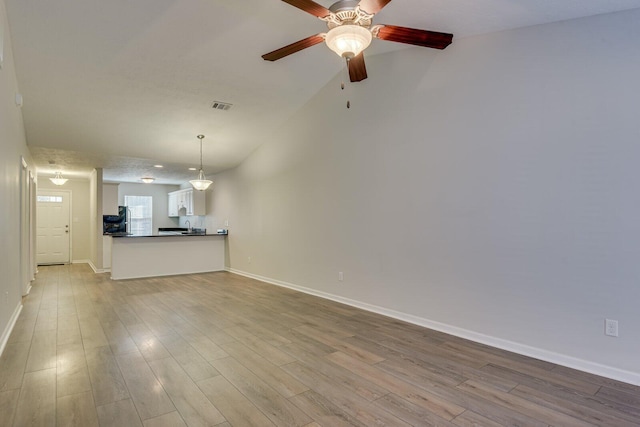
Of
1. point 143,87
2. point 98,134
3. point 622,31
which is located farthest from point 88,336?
point 622,31

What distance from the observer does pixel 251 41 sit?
3.76 meters

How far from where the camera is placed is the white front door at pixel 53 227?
29.7 feet

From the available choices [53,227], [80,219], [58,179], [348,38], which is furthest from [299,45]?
[53,227]

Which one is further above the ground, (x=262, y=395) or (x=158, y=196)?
(x=158, y=196)

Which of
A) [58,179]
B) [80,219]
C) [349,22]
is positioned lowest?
[80,219]

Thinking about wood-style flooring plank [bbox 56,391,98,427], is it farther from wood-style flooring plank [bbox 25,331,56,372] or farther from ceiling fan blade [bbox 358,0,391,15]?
ceiling fan blade [bbox 358,0,391,15]

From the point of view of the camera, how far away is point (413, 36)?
2.59 metres

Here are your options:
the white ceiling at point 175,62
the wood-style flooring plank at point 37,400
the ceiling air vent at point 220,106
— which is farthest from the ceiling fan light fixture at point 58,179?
the wood-style flooring plank at point 37,400

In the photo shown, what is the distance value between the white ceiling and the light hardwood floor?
2.76 metres

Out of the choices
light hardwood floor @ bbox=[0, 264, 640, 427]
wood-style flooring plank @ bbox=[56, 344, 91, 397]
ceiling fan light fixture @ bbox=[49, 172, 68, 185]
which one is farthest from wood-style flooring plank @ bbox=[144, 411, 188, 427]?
ceiling fan light fixture @ bbox=[49, 172, 68, 185]

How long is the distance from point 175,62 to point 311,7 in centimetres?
233

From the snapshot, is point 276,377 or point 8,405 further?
point 276,377

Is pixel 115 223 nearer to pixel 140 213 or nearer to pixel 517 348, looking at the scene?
pixel 140 213

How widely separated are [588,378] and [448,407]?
4.13 ft
